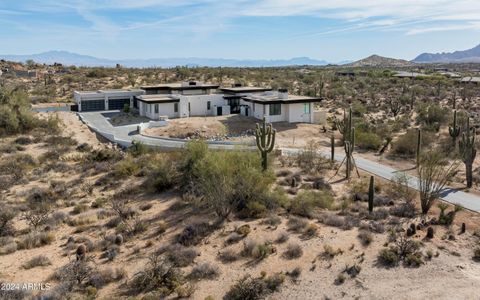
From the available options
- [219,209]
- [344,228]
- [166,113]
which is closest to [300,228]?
[344,228]

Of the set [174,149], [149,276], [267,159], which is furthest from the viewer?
[174,149]

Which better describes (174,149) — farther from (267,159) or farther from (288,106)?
(288,106)

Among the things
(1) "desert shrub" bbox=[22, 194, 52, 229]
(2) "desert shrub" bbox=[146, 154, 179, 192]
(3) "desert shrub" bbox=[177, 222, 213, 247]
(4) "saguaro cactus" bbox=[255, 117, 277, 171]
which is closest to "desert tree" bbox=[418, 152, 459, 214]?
(4) "saguaro cactus" bbox=[255, 117, 277, 171]

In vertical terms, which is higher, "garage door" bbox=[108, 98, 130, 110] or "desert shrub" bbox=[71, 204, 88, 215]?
"garage door" bbox=[108, 98, 130, 110]

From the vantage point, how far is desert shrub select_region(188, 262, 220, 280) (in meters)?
16.5

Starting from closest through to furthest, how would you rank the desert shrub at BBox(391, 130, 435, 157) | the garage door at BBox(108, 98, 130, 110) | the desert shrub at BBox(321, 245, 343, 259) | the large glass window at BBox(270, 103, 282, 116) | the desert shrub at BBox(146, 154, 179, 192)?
the desert shrub at BBox(321, 245, 343, 259) → the desert shrub at BBox(146, 154, 179, 192) → the desert shrub at BBox(391, 130, 435, 157) → the large glass window at BBox(270, 103, 282, 116) → the garage door at BBox(108, 98, 130, 110)

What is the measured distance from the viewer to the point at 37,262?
57.2 feet

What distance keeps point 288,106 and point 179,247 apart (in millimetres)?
29360

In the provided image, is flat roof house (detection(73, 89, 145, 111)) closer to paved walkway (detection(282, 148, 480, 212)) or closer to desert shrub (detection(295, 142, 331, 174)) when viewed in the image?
paved walkway (detection(282, 148, 480, 212))

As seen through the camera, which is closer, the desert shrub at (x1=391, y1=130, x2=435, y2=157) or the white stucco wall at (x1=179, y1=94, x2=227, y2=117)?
the desert shrub at (x1=391, y1=130, x2=435, y2=157)

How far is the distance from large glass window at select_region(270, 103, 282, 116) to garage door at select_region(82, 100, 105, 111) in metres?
22.3

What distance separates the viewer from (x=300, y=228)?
20031 mm

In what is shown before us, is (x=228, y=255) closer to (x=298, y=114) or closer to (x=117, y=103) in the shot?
(x=298, y=114)

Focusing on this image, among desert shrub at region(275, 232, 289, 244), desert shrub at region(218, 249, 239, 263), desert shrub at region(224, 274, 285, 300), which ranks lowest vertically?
desert shrub at region(224, 274, 285, 300)
